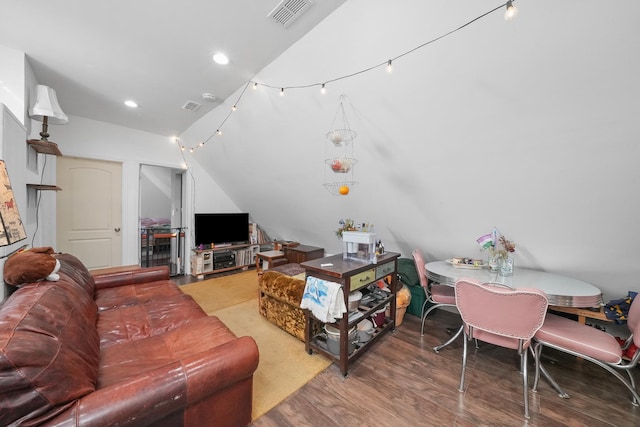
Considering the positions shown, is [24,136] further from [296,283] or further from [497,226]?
[497,226]

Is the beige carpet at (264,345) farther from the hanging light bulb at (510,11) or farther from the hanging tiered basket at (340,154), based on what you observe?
the hanging light bulb at (510,11)

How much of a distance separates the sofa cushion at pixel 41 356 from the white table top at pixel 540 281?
2.46m

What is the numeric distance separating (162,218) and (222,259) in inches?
153

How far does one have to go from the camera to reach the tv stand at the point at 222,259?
4.55 meters

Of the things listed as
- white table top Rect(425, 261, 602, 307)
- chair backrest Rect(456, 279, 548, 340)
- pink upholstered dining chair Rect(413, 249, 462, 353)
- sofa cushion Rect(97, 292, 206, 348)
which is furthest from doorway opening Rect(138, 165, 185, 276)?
chair backrest Rect(456, 279, 548, 340)

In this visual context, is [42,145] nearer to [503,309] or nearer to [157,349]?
[157,349]

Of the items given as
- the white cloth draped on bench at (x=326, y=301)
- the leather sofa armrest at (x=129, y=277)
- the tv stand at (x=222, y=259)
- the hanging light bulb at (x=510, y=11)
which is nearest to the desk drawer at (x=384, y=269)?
the white cloth draped on bench at (x=326, y=301)

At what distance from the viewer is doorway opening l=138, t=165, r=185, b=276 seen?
198 inches

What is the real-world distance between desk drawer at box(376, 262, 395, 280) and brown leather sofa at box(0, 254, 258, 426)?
1.46 m

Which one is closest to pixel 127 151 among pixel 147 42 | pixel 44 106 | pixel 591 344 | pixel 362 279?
pixel 44 106

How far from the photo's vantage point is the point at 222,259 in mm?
4840

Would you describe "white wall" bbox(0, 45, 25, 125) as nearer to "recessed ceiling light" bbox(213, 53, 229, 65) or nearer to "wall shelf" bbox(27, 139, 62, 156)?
"wall shelf" bbox(27, 139, 62, 156)

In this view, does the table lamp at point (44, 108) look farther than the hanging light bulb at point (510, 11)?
Yes

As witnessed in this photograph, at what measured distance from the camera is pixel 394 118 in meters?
2.18
